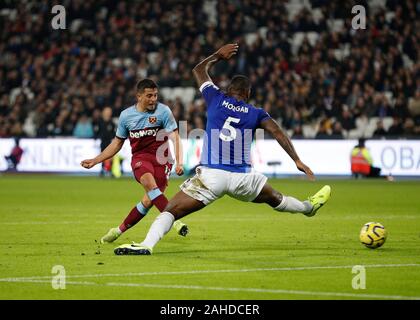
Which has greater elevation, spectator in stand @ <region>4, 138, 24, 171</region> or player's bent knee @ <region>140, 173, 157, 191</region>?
player's bent knee @ <region>140, 173, 157, 191</region>

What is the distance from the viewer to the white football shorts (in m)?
10.9

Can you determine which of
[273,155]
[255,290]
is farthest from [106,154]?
[273,155]

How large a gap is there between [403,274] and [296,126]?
20948 millimetres

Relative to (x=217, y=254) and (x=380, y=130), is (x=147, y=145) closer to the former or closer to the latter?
(x=217, y=254)

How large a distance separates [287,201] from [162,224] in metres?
1.83

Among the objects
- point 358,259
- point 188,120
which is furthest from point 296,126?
point 358,259

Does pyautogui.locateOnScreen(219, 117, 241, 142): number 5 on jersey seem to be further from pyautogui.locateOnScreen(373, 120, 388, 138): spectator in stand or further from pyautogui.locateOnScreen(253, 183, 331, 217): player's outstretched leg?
pyautogui.locateOnScreen(373, 120, 388, 138): spectator in stand

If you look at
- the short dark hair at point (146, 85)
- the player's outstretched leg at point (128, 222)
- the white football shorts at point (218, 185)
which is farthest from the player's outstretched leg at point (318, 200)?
the short dark hair at point (146, 85)

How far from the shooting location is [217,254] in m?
11.1

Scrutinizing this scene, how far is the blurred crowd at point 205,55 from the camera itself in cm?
3066

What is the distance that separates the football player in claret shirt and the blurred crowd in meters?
16.1

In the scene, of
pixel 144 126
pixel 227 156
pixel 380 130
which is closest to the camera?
pixel 227 156

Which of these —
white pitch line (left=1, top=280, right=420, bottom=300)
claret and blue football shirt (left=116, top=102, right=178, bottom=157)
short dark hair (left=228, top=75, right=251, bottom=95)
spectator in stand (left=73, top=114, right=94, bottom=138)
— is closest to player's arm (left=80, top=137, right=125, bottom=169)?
claret and blue football shirt (left=116, top=102, right=178, bottom=157)
